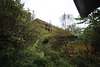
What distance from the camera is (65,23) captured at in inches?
344

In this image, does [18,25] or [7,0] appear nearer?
[7,0]

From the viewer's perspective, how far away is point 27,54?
1837 millimetres

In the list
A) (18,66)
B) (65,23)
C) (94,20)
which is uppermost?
(65,23)

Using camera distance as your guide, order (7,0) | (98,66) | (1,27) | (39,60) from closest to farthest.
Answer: (1,27) → (7,0) → (39,60) → (98,66)

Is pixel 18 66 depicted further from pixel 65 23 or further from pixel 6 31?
pixel 65 23

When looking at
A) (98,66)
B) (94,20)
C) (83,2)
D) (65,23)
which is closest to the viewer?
(83,2)

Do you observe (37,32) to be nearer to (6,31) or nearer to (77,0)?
(6,31)

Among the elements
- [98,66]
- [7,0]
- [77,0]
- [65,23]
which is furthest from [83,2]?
[65,23]

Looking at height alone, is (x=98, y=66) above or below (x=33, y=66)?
below

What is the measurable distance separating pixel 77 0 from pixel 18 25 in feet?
7.17

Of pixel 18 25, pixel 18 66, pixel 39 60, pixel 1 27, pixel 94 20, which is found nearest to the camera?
pixel 94 20

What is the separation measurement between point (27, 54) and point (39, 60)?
29.2 inches

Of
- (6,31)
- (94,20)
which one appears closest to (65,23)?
(94,20)

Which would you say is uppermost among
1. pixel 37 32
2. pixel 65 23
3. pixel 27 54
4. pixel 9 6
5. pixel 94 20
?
pixel 65 23
